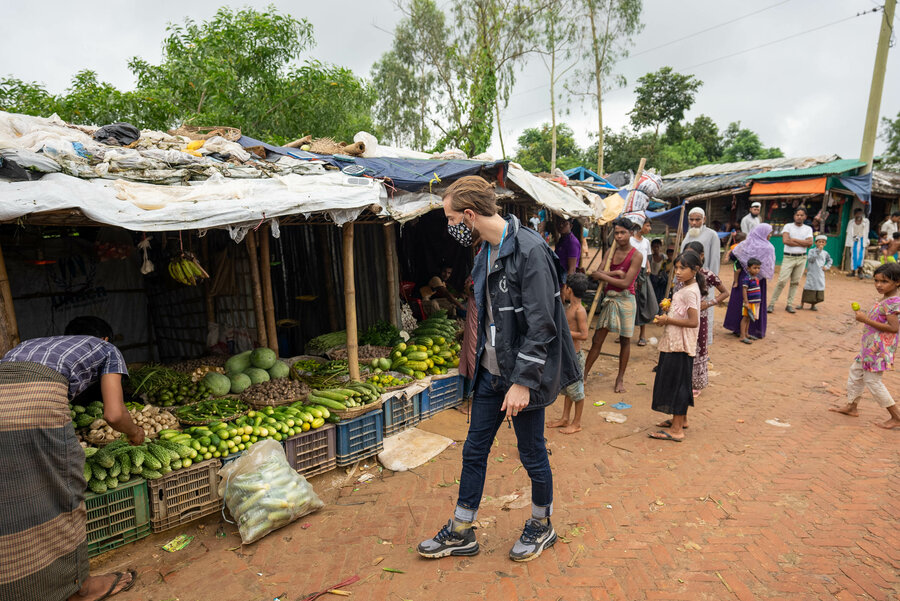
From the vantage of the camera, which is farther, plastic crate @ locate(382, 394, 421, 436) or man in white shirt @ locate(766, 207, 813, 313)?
man in white shirt @ locate(766, 207, 813, 313)

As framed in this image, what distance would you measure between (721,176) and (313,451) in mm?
20489

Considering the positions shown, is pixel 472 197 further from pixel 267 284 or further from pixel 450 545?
pixel 267 284

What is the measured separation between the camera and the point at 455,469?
473 centimetres

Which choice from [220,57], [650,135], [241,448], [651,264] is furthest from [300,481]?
[650,135]

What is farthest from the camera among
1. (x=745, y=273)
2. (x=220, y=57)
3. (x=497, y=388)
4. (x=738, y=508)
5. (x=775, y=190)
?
(x=775, y=190)

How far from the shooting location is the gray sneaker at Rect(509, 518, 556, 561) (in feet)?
10.6

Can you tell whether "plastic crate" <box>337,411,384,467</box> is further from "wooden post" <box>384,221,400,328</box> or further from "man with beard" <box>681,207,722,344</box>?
"man with beard" <box>681,207,722,344</box>

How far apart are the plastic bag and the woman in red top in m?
4.06

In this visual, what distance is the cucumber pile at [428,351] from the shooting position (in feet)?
19.8

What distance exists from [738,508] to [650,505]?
25.6 inches

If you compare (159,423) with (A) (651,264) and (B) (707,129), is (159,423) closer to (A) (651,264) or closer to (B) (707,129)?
(A) (651,264)

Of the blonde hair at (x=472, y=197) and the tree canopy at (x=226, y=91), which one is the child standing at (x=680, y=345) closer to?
the blonde hair at (x=472, y=197)

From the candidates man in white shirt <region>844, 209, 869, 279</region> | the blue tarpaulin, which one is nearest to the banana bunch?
the blue tarpaulin

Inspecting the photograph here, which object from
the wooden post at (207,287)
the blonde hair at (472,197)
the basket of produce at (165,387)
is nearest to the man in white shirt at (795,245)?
the blonde hair at (472,197)
